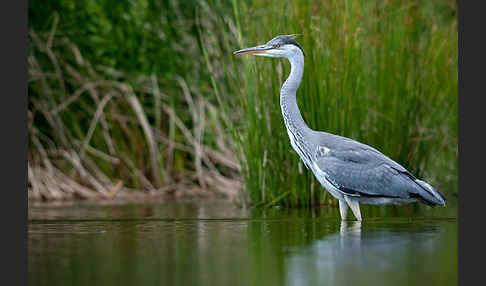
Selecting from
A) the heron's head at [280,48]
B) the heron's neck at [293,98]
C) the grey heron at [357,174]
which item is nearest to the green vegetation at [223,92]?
the heron's neck at [293,98]

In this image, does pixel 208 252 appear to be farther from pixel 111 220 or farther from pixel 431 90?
pixel 431 90

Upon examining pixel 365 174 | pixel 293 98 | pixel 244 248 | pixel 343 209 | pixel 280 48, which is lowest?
pixel 244 248

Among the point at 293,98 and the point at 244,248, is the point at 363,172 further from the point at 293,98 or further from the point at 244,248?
the point at 244,248

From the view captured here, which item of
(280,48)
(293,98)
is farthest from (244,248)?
(280,48)

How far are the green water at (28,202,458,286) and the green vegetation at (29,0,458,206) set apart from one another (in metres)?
0.97

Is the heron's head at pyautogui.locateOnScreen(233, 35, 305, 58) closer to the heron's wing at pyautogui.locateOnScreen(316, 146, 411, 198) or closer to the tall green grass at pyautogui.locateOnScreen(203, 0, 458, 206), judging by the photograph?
the tall green grass at pyautogui.locateOnScreen(203, 0, 458, 206)

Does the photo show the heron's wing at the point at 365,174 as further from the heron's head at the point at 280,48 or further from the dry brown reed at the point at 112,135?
the dry brown reed at the point at 112,135

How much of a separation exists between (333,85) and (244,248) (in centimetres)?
311

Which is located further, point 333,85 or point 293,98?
point 333,85

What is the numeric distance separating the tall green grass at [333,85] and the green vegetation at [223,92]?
15 millimetres

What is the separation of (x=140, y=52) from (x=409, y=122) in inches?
194

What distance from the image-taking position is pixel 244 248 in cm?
509

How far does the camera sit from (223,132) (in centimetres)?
1092

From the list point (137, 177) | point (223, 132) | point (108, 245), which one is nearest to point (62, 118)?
point (137, 177)
